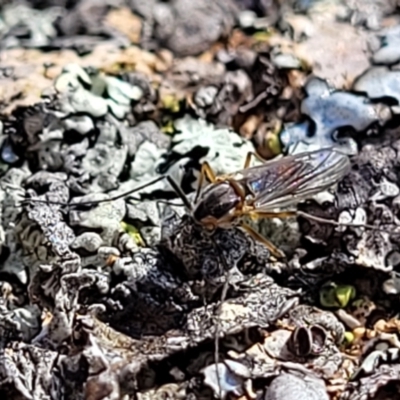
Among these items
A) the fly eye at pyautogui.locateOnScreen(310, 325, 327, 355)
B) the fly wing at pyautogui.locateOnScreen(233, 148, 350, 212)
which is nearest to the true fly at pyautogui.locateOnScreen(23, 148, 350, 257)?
the fly wing at pyautogui.locateOnScreen(233, 148, 350, 212)

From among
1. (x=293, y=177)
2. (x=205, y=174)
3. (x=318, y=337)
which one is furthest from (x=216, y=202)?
(x=318, y=337)

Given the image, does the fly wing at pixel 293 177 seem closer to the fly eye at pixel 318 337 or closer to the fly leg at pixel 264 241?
the fly leg at pixel 264 241

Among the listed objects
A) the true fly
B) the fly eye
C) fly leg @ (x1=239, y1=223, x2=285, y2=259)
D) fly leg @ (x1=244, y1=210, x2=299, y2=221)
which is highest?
the true fly

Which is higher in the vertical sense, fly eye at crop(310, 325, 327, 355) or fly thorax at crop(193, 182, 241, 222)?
fly thorax at crop(193, 182, 241, 222)

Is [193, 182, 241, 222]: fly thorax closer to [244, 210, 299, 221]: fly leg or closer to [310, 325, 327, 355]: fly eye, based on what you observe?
[244, 210, 299, 221]: fly leg

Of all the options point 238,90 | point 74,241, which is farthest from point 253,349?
point 238,90

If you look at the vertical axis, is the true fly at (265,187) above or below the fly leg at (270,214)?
above

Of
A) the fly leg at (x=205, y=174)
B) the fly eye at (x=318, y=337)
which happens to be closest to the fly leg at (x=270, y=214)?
the fly leg at (x=205, y=174)

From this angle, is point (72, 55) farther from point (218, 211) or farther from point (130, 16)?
point (218, 211)

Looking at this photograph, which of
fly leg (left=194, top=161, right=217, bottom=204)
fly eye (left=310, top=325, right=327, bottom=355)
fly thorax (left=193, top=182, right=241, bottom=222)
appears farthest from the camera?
fly leg (left=194, top=161, right=217, bottom=204)
